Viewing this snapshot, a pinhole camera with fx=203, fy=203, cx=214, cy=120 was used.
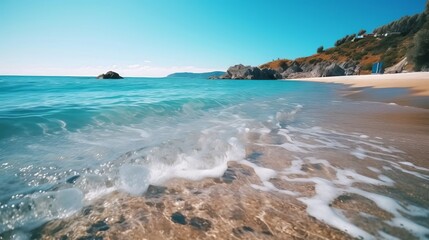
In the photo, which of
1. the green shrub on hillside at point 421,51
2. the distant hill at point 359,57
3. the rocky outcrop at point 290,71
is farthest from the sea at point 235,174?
the rocky outcrop at point 290,71

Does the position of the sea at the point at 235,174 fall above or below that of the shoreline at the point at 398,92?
below

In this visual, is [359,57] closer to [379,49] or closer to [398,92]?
[379,49]

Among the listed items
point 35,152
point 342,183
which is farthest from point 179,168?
point 35,152

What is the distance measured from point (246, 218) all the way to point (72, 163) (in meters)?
3.56

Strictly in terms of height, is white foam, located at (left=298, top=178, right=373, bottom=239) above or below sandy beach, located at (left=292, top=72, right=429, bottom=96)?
below

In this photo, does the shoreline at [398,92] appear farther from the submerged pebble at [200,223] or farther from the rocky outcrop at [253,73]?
the rocky outcrop at [253,73]

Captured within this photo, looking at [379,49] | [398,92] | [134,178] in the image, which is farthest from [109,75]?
[379,49]

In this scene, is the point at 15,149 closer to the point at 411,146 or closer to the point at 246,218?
the point at 246,218

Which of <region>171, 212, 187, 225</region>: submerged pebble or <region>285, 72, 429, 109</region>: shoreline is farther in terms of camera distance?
<region>285, 72, 429, 109</region>: shoreline

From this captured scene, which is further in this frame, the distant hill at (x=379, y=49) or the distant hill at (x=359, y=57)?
the distant hill at (x=359, y=57)

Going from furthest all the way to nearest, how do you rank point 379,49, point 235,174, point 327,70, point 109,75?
point 109,75
point 379,49
point 327,70
point 235,174

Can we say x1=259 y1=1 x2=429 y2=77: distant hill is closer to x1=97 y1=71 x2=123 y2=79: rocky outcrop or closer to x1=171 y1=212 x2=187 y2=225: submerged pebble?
x1=171 y1=212 x2=187 y2=225: submerged pebble

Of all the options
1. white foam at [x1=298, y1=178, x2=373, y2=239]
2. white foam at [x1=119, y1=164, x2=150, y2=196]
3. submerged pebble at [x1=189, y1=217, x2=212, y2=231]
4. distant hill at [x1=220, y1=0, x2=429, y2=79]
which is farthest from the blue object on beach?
submerged pebble at [x1=189, y1=217, x2=212, y2=231]

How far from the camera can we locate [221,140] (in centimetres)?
552
